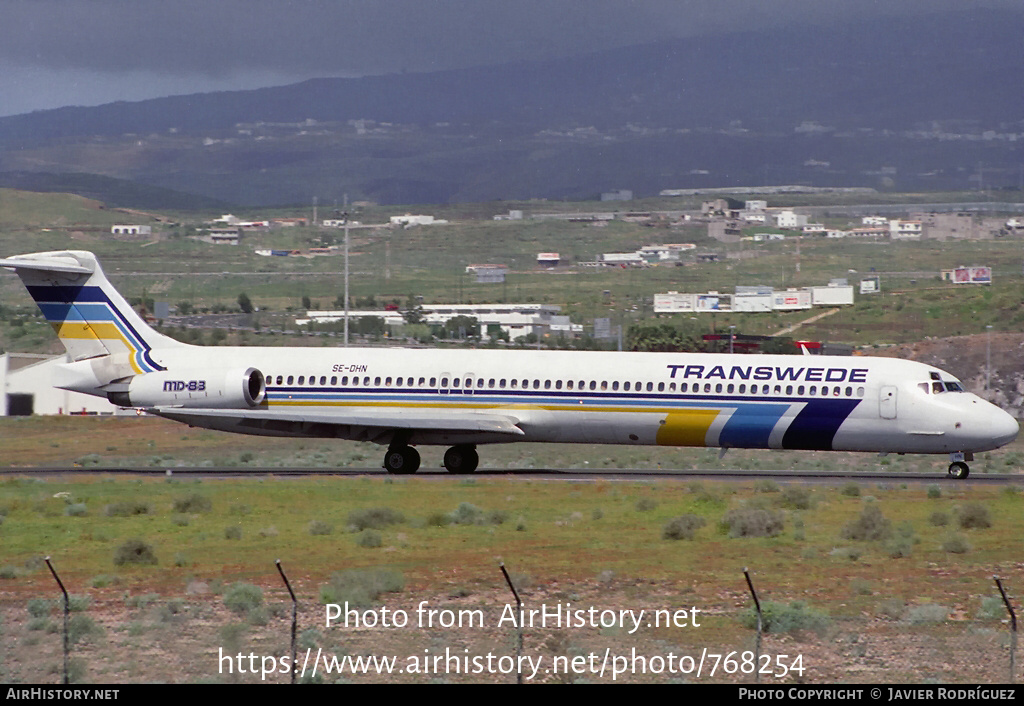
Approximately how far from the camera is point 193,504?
Answer: 1104 inches

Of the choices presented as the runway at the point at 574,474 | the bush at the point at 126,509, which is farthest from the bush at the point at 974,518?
the bush at the point at 126,509

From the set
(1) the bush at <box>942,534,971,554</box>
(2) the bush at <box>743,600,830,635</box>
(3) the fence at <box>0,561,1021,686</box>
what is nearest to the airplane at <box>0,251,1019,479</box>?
(1) the bush at <box>942,534,971,554</box>

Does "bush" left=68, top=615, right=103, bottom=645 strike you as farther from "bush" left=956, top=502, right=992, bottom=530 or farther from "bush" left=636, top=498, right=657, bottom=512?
"bush" left=956, top=502, right=992, bottom=530

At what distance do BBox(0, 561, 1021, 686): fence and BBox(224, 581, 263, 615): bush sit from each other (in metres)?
0.03

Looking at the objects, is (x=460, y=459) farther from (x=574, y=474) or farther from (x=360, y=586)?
(x=360, y=586)

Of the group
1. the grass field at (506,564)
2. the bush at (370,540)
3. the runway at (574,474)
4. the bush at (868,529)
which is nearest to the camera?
the grass field at (506,564)

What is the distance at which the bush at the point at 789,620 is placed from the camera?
16.5 meters

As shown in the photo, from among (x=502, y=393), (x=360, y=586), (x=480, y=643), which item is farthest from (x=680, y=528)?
(x=502, y=393)

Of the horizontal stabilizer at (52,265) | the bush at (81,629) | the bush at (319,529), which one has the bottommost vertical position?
the bush at (319,529)

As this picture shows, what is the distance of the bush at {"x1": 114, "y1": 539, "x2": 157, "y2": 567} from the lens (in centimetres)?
2200

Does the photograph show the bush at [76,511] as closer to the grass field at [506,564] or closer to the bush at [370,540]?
the grass field at [506,564]

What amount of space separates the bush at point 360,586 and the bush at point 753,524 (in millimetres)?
7368

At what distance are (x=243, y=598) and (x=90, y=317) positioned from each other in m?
21.0
